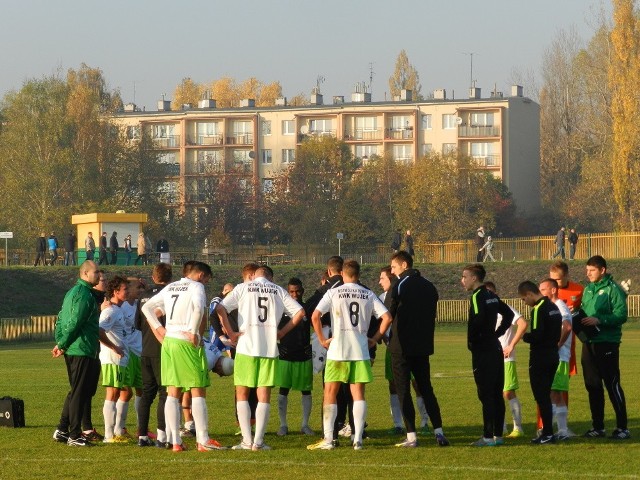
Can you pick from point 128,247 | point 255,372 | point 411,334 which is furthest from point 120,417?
point 128,247

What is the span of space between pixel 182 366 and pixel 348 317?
5.96 feet

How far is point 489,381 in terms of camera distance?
47.0ft

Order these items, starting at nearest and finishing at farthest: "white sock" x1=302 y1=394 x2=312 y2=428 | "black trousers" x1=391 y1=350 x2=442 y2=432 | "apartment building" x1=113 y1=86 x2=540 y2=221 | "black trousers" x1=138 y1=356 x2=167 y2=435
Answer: "black trousers" x1=391 y1=350 x2=442 y2=432
"black trousers" x1=138 y1=356 x2=167 y2=435
"white sock" x1=302 y1=394 x2=312 y2=428
"apartment building" x1=113 y1=86 x2=540 y2=221

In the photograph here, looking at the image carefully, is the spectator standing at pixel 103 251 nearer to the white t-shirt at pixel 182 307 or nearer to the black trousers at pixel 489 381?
the white t-shirt at pixel 182 307

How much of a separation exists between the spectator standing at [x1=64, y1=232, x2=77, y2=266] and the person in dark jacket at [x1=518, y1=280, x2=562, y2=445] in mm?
50906

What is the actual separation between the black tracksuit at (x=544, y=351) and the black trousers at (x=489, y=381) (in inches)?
15.2

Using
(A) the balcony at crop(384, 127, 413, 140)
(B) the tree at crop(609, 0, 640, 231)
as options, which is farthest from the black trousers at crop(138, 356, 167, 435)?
(A) the balcony at crop(384, 127, 413, 140)

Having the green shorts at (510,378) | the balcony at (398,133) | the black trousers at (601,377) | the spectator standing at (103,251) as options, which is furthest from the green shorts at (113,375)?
the balcony at (398,133)

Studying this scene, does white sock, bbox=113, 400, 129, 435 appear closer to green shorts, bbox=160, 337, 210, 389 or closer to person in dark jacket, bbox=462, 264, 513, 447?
green shorts, bbox=160, 337, 210, 389

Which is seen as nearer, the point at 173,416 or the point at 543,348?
the point at 173,416

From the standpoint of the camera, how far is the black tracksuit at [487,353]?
1424cm

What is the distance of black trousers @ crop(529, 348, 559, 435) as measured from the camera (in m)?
14.4

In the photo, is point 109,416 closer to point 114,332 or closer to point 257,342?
point 114,332

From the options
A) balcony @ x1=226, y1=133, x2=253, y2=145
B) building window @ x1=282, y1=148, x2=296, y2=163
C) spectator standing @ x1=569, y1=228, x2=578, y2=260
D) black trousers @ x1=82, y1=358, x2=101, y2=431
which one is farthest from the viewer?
balcony @ x1=226, y1=133, x2=253, y2=145
